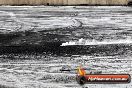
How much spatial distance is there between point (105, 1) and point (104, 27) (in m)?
0.32

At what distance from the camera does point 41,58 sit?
5.94 feet

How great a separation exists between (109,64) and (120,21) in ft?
1.61

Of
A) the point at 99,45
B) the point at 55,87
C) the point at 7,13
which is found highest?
the point at 7,13

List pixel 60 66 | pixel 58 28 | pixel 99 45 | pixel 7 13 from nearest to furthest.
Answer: pixel 60 66 → pixel 99 45 → pixel 58 28 → pixel 7 13

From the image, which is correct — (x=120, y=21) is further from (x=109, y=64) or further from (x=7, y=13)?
(x=7, y=13)

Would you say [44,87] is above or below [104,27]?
below

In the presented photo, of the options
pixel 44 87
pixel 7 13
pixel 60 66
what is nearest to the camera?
pixel 44 87

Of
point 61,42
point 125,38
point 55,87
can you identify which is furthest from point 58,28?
point 55,87

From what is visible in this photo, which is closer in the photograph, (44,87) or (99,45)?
(44,87)

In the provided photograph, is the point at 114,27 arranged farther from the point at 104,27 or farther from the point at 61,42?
the point at 61,42

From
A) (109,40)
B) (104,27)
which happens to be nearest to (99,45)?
(109,40)

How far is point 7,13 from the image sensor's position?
2.23 metres

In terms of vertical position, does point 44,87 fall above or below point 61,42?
below

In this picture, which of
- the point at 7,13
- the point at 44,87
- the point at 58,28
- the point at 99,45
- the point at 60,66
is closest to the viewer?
the point at 44,87
